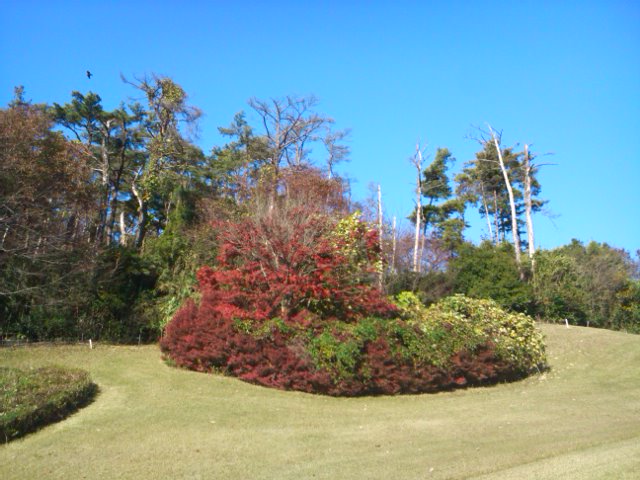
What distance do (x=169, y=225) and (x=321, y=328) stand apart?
38.3ft

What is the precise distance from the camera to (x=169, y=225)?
21.2 meters

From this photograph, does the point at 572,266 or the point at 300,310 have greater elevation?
the point at 572,266

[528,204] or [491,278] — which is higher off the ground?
[528,204]

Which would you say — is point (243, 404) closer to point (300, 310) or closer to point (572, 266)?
point (300, 310)

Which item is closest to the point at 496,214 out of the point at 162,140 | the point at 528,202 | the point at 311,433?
the point at 528,202

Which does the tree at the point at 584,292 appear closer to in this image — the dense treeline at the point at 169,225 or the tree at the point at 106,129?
the dense treeline at the point at 169,225

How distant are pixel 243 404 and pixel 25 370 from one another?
4.14 metres

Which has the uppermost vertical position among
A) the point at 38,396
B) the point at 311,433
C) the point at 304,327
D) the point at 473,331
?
the point at 473,331

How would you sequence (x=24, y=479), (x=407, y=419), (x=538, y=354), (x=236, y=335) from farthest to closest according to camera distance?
(x=538, y=354), (x=236, y=335), (x=407, y=419), (x=24, y=479)

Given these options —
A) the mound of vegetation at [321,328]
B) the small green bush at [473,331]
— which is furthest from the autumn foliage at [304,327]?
the small green bush at [473,331]

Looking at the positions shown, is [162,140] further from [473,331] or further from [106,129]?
[473,331]

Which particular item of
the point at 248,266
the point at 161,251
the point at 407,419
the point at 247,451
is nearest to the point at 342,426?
the point at 407,419

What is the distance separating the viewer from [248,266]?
41.7 feet

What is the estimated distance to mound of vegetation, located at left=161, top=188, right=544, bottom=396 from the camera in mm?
10953
